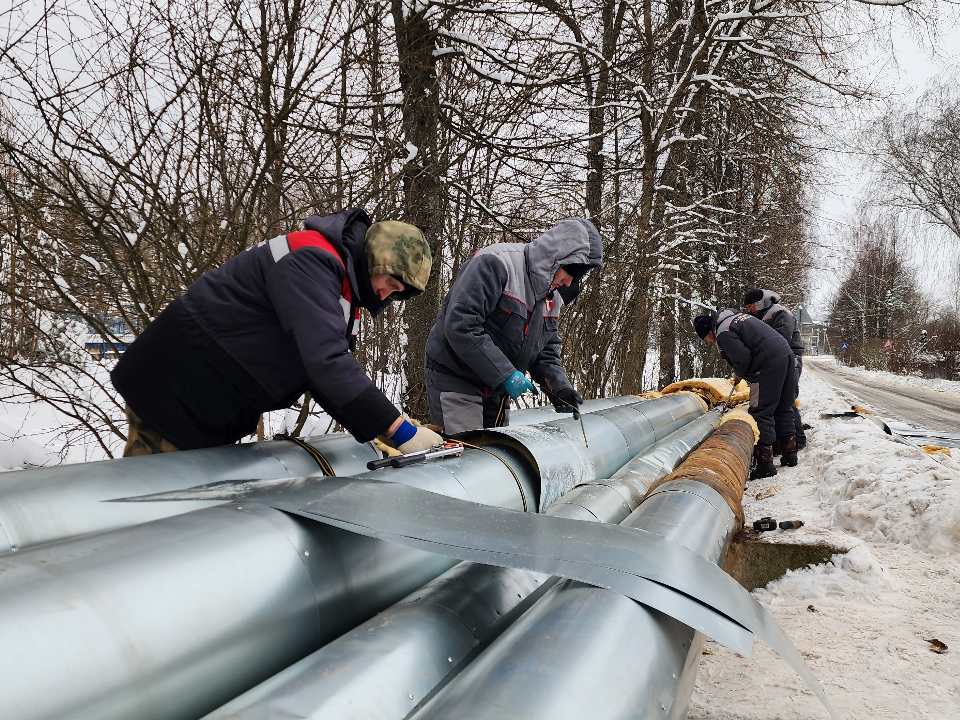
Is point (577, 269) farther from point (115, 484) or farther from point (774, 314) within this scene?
point (774, 314)

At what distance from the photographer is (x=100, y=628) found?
2.63ft

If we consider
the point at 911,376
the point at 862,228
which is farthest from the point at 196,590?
the point at 862,228

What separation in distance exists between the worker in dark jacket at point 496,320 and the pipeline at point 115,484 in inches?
42.7

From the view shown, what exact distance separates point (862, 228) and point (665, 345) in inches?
1213

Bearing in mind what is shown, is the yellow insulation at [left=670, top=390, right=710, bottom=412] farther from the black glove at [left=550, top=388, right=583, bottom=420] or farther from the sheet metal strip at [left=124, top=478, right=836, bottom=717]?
the sheet metal strip at [left=124, top=478, right=836, bottom=717]

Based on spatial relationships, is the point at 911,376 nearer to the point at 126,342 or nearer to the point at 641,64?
the point at 641,64

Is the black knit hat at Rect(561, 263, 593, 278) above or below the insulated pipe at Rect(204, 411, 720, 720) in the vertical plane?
above

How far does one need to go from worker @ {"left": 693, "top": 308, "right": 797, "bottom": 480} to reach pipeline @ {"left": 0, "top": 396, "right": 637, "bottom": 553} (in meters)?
4.65

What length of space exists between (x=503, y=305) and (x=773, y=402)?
3.59 metres

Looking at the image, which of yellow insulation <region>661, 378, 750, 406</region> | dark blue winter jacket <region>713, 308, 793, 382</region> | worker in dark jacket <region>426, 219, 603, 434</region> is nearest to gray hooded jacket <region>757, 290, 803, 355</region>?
yellow insulation <region>661, 378, 750, 406</region>

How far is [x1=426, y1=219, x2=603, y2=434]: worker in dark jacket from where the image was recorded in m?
2.94

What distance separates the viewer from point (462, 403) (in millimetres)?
3197

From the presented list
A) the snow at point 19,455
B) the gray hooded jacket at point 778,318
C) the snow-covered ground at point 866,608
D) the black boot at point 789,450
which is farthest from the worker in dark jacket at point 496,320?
the gray hooded jacket at point 778,318

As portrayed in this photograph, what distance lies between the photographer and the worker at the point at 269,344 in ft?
6.21
